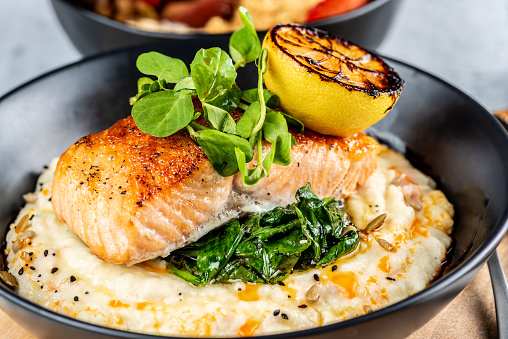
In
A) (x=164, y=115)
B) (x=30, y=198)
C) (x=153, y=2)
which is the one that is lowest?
(x=30, y=198)

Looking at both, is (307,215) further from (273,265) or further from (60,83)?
(60,83)

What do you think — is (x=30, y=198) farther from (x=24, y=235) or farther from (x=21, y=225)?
(x=24, y=235)

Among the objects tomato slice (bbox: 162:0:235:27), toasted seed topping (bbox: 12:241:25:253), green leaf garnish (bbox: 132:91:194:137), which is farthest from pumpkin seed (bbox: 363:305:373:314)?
tomato slice (bbox: 162:0:235:27)

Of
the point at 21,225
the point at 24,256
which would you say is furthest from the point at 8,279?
the point at 21,225

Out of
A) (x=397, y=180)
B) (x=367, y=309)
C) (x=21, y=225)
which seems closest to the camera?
(x=367, y=309)

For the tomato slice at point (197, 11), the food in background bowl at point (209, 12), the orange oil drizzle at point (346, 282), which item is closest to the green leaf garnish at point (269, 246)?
the orange oil drizzle at point (346, 282)

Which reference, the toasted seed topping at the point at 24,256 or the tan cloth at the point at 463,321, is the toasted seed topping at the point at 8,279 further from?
the tan cloth at the point at 463,321

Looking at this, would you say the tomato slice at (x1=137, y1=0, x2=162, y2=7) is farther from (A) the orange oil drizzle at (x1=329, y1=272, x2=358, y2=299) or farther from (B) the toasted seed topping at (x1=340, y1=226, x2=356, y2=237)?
(A) the orange oil drizzle at (x1=329, y1=272, x2=358, y2=299)
